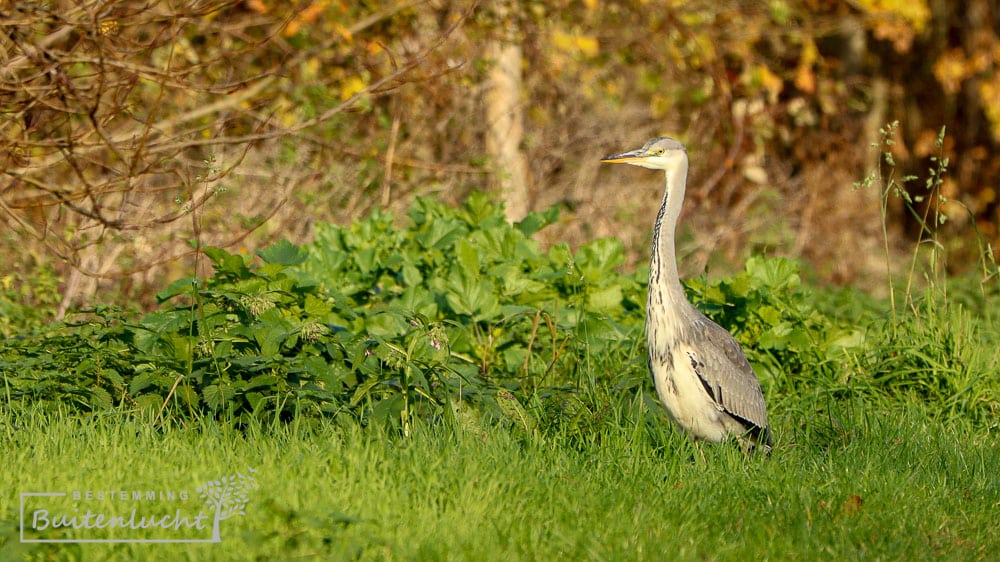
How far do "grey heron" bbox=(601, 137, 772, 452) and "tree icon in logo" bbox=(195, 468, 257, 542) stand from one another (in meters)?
1.98

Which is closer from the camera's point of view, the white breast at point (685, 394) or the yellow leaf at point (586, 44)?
the white breast at point (685, 394)

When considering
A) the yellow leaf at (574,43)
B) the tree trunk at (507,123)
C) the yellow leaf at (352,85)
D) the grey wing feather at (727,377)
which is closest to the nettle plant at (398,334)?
the grey wing feather at (727,377)

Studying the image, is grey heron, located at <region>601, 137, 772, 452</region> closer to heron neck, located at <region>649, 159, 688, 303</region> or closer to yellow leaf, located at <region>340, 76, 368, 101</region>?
heron neck, located at <region>649, 159, 688, 303</region>

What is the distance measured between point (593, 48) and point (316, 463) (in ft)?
25.5

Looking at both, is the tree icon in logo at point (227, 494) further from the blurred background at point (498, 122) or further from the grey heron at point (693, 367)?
the grey heron at point (693, 367)

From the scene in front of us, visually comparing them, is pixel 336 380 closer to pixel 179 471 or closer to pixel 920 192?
pixel 179 471

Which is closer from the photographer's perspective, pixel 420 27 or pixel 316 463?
pixel 316 463

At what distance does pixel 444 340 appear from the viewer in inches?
194

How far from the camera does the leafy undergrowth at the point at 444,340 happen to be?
16.0 ft

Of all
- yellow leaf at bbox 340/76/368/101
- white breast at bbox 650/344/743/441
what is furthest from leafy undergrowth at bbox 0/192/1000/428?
yellow leaf at bbox 340/76/368/101

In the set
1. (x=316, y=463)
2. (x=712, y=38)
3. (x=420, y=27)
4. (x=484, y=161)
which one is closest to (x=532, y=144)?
(x=484, y=161)

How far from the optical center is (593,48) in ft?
36.6

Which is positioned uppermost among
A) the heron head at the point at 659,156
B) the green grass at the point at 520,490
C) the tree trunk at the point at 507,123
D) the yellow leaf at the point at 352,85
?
the yellow leaf at the point at 352,85

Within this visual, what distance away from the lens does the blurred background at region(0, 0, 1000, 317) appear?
21.7 feet
